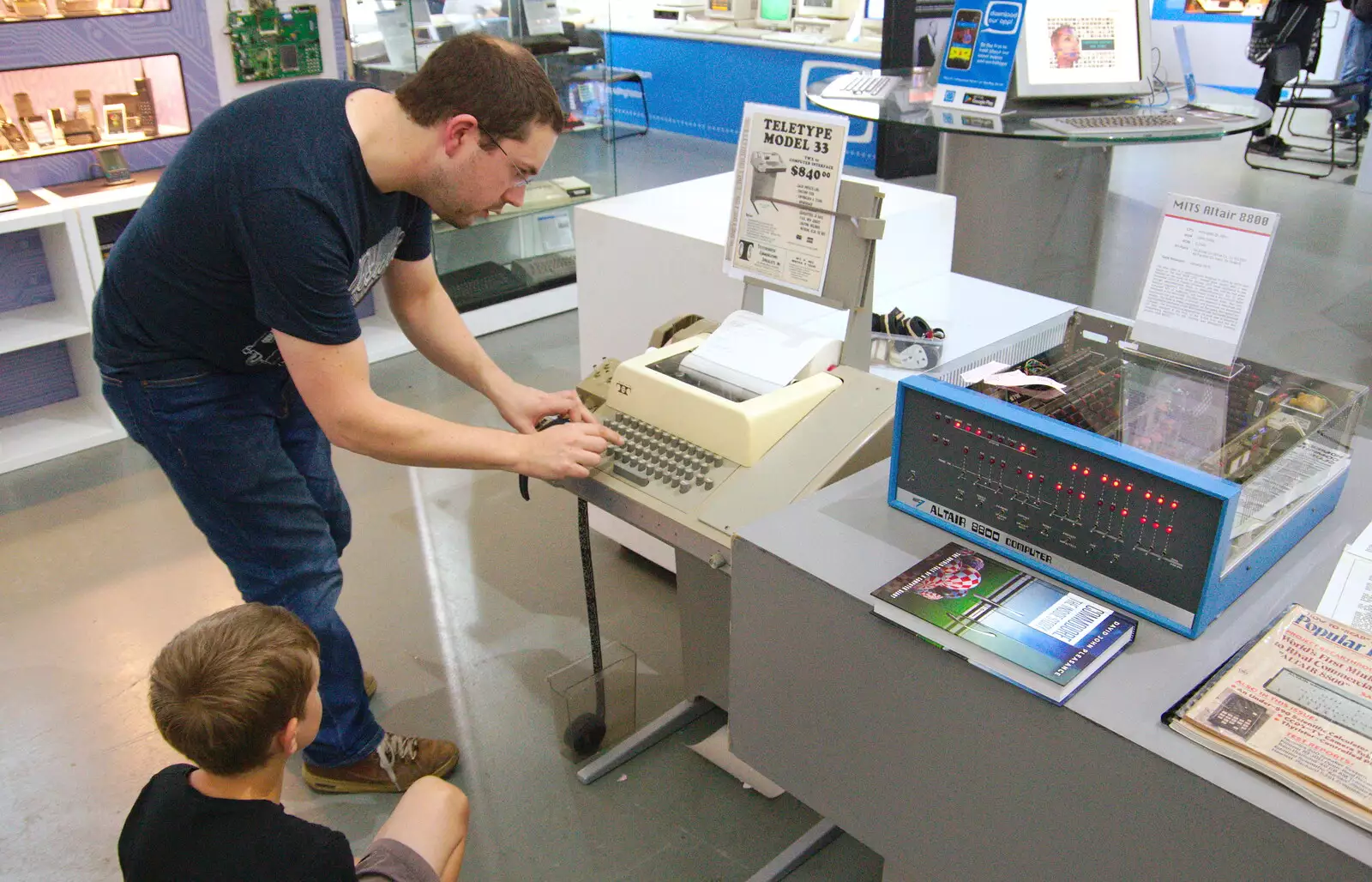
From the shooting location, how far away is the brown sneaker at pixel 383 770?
2.25 metres

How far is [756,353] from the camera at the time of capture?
1.88m

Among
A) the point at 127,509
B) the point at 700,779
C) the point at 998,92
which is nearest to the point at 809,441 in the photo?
the point at 700,779

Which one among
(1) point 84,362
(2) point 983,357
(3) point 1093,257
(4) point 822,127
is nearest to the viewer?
(2) point 983,357

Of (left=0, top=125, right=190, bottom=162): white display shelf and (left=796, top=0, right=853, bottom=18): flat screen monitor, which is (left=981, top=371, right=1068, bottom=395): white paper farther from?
(left=796, top=0, right=853, bottom=18): flat screen monitor

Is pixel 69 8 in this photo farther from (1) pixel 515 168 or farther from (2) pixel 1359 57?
(2) pixel 1359 57

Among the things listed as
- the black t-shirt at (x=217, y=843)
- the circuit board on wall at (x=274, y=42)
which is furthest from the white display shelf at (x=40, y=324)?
the black t-shirt at (x=217, y=843)

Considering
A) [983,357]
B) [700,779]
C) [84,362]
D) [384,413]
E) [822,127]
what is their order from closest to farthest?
[983,357] → [384,413] → [822,127] → [700,779] → [84,362]

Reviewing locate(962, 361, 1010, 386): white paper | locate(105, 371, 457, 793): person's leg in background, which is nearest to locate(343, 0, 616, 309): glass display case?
locate(105, 371, 457, 793): person's leg in background

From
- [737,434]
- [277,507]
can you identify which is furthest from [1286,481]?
[277,507]

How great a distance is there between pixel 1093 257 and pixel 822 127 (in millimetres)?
2831

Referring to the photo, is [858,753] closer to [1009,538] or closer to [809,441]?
[1009,538]

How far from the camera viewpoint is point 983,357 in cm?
158

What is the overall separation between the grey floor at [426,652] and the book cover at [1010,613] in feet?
3.16

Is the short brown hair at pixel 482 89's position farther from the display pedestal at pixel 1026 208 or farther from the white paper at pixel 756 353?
the display pedestal at pixel 1026 208
